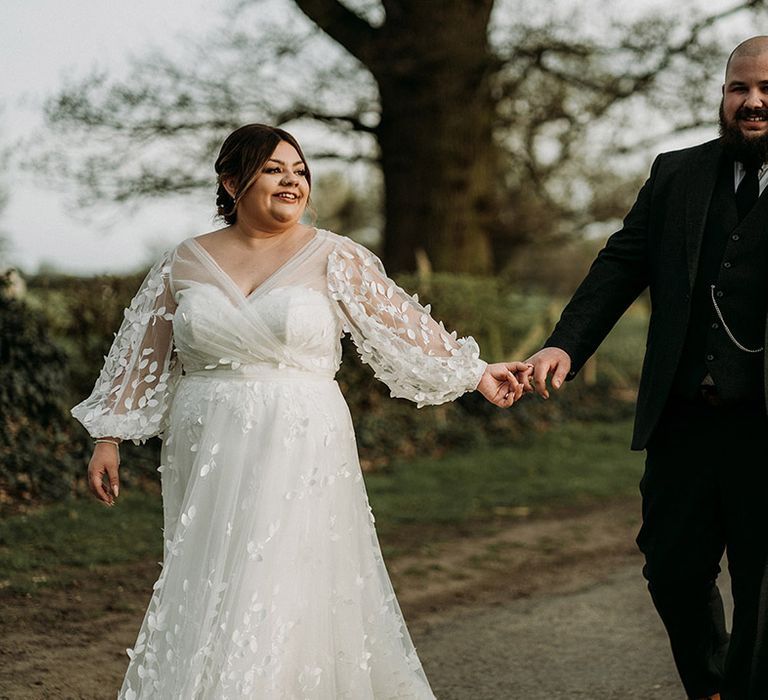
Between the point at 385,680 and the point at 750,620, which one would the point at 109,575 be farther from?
the point at 750,620

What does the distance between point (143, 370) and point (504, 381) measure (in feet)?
4.70

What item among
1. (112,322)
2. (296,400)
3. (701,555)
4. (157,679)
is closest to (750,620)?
(701,555)

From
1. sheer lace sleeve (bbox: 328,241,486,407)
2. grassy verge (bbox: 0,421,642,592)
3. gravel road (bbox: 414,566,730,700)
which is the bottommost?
gravel road (bbox: 414,566,730,700)

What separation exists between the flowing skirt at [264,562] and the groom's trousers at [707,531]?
1.02m

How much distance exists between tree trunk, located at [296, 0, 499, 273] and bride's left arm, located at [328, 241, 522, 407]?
9491 mm

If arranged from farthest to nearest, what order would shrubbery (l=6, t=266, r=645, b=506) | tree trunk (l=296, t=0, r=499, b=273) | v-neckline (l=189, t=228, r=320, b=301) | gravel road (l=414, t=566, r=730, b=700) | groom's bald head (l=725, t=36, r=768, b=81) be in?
1. tree trunk (l=296, t=0, r=499, b=273)
2. shrubbery (l=6, t=266, r=645, b=506)
3. gravel road (l=414, t=566, r=730, b=700)
4. v-neckline (l=189, t=228, r=320, b=301)
5. groom's bald head (l=725, t=36, r=768, b=81)

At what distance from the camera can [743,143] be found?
154 inches

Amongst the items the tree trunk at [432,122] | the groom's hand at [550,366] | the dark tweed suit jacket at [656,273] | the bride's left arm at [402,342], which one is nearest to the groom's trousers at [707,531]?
the dark tweed suit jacket at [656,273]

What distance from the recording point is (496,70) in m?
13.8

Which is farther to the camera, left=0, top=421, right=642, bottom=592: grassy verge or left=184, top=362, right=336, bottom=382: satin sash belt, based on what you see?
left=0, top=421, right=642, bottom=592: grassy verge

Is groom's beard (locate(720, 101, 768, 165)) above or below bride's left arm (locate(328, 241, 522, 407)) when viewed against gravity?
above

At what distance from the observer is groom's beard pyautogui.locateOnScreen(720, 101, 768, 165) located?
387 cm

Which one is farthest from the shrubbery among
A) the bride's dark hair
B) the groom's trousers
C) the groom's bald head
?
the groom's bald head

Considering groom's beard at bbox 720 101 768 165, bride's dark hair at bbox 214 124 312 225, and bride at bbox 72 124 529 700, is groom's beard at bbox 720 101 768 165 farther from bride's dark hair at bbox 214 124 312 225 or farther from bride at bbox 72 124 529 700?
bride's dark hair at bbox 214 124 312 225
